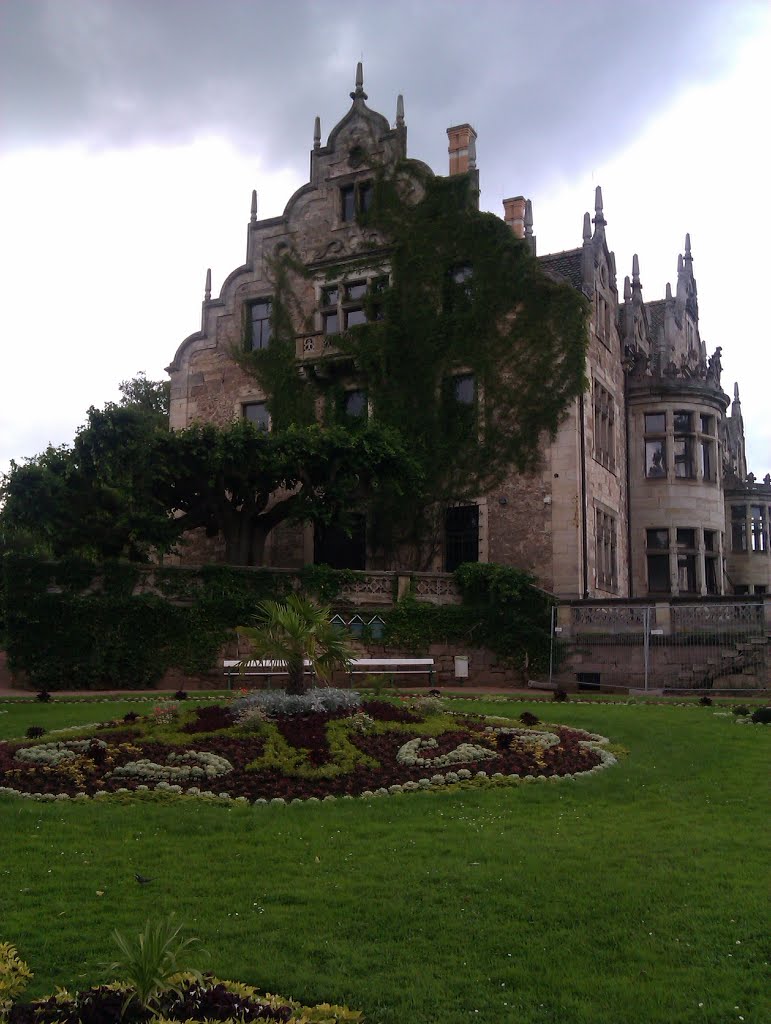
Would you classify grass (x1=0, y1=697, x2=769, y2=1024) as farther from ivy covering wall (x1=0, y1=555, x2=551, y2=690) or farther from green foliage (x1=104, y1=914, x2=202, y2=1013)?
ivy covering wall (x1=0, y1=555, x2=551, y2=690)

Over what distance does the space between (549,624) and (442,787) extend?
19358 mm

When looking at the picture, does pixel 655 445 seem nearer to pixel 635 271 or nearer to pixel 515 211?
pixel 635 271

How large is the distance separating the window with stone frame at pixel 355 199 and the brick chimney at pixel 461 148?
130 inches

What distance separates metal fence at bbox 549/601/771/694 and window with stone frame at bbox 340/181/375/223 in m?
18.6

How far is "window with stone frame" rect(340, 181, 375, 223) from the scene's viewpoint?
4031 centimetres

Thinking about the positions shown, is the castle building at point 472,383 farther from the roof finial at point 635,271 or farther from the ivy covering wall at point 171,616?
the ivy covering wall at point 171,616

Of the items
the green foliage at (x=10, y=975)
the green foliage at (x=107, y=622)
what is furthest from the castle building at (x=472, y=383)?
the green foliage at (x=10, y=975)

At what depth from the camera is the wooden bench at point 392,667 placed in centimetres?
2620

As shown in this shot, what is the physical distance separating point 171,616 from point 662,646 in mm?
13852

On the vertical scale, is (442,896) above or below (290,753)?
below

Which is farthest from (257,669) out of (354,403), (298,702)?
(354,403)

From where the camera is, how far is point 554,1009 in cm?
624

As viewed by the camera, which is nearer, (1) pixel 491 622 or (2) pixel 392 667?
(2) pixel 392 667

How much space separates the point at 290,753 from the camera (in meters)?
13.6
